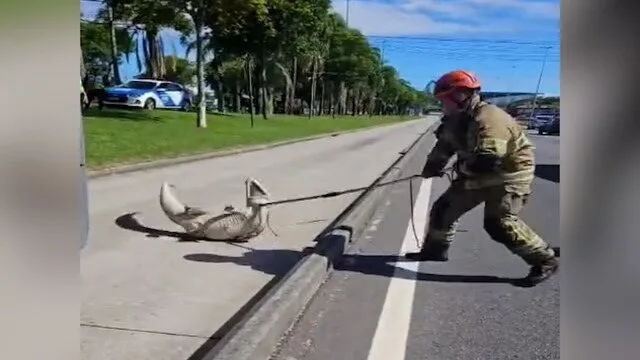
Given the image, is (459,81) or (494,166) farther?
(494,166)

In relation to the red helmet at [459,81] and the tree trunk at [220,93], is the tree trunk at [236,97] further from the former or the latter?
the red helmet at [459,81]

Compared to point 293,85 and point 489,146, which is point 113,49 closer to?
point 293,85

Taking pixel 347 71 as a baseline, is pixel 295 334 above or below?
below

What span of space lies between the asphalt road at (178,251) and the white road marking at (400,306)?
0.24 metres

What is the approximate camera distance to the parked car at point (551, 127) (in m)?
1.14

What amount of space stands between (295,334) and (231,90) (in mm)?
1515

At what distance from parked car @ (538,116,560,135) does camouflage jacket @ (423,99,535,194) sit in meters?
0.12

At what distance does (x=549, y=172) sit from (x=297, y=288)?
206 cm

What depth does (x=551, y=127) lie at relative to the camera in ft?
3.90

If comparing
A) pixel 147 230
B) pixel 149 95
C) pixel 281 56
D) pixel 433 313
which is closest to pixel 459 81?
pixel 281 56

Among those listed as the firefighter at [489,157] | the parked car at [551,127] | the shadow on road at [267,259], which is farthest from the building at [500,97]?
the shadow on road at [267,259]

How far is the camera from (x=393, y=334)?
2807 mm
